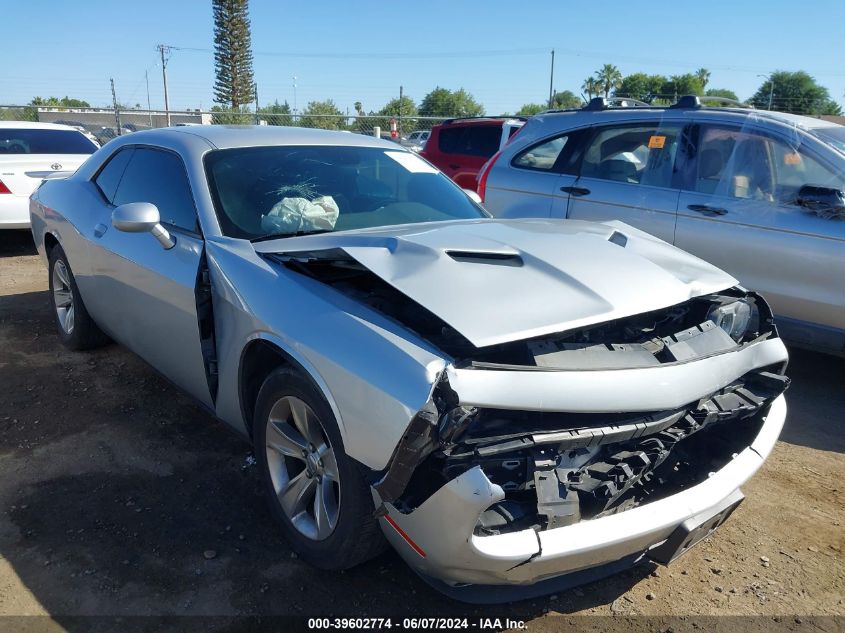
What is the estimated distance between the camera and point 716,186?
198 inches

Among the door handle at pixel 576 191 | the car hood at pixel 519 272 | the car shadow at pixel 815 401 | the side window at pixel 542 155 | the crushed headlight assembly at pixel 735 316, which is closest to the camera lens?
the car hood at pixel 519 272

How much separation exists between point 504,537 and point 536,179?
4532 millimetres

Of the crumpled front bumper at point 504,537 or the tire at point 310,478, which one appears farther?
the tire at point 310,478

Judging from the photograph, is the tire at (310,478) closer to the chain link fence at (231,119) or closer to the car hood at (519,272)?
the car hood at (519,272)

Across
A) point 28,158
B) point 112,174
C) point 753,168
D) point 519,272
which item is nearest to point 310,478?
point 519,272

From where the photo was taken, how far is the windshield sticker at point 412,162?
4082 mm

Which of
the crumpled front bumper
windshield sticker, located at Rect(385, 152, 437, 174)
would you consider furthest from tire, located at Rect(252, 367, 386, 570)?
windshield sticker, located at Rect(385, 152, 437, 174)

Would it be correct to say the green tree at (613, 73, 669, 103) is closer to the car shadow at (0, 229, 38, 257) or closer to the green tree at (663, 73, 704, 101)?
the green tree at (663, 73, 704, 101)

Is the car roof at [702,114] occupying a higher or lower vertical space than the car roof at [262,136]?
higher

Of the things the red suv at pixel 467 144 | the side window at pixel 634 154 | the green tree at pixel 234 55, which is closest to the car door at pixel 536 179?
the side window at pixel 634 154

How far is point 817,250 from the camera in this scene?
4.43m

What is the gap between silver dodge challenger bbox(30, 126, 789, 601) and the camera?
205cm

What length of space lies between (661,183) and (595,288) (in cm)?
327

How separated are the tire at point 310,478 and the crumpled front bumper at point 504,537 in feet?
0.57
